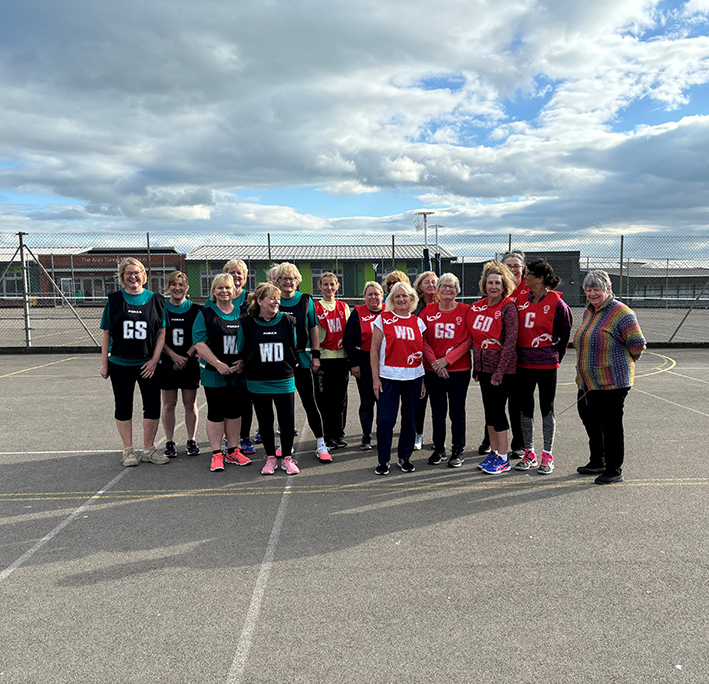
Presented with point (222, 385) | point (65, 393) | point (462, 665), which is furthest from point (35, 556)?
point (65, 393)

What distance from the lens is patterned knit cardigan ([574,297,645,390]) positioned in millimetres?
4668

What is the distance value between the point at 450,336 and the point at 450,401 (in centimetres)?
64

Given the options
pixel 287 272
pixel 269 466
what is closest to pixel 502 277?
pixel 287 272

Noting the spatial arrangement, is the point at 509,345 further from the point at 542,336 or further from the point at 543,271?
the point at 543,271

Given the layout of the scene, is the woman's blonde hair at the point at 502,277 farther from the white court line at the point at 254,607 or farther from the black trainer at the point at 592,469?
the white court line at the point at 254,607

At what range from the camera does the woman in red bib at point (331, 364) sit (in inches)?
235

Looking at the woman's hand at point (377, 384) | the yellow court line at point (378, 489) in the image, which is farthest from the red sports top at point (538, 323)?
the woman's hand at point (377, 384)

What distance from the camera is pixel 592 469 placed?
5.00 metres

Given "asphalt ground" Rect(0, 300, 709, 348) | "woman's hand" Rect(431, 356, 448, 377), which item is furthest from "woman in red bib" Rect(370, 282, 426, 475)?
"asphalt ground" Rect(0, 300, 709, 348)

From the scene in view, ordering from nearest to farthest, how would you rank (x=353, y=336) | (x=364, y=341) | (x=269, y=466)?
1. (x=269, y=466)
2. (x=353, y=336)
3. (x=364, y=341)

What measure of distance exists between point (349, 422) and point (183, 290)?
2803 mm

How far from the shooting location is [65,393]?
9258 millimetres

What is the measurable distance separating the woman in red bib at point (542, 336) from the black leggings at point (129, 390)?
358 cm

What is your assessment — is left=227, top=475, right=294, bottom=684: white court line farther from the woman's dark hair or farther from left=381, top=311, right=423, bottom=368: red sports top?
the woman's dark hair
